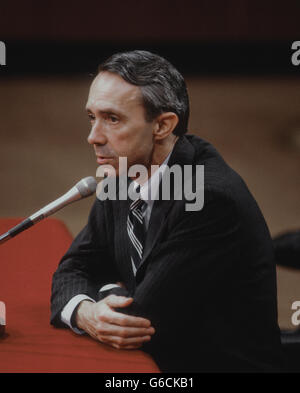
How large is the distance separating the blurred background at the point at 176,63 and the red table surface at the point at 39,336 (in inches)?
110

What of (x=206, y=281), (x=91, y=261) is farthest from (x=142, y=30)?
(x=206, y=281)

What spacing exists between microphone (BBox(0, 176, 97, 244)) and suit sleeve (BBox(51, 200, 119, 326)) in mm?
269

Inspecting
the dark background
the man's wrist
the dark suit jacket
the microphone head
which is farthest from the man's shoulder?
the dark background

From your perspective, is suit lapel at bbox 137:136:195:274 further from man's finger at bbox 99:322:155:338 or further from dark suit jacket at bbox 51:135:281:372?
man's finger at bbox 99:322:155:338

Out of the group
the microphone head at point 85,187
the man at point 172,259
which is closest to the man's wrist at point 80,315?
the man at point 172,259

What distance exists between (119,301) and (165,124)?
1.22 feet

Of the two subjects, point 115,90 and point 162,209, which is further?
point 162,209

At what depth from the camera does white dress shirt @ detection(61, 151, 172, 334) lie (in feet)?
4.17

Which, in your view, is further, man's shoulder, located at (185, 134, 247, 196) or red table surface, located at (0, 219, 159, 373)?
man's shoulder, located at (185, 134, 247, 196)

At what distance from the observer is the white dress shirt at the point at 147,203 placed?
1272 millimetres

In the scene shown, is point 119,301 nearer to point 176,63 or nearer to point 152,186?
point 152,186

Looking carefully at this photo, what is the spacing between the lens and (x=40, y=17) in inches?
218

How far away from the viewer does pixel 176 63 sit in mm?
6098
